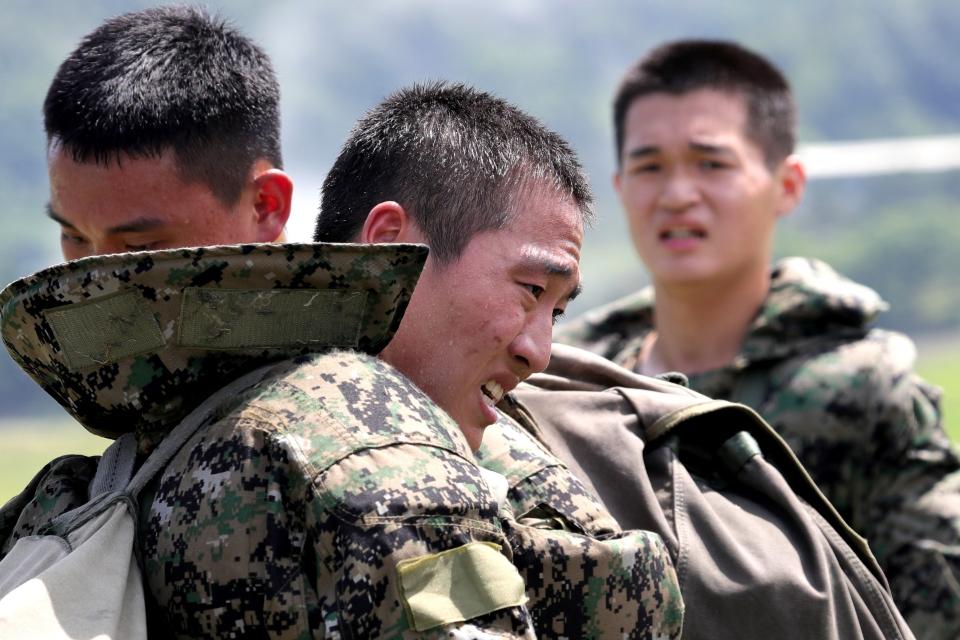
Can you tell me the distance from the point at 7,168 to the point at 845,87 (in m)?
15.7

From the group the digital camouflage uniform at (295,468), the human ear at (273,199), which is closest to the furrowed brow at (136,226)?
the human ear at (273,199)

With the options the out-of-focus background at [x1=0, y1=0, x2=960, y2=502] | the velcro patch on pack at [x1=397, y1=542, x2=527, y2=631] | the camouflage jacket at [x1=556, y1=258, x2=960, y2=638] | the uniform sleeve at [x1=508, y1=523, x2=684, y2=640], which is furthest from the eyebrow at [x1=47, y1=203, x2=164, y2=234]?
the out-of-focus background at [x1=0, y1=0, x2=960, y2=502]

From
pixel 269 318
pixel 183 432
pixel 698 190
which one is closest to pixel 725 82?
pixel 698 190

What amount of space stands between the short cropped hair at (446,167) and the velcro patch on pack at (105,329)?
0.55 metres

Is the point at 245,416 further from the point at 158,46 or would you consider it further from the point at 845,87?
the point at 845,87

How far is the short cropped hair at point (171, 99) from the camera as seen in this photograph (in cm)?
290

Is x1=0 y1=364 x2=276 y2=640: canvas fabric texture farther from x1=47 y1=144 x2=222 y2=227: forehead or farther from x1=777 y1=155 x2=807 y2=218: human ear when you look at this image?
x1=777 y1=155 x2=807 y2=218: human ear

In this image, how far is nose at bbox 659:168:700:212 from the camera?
18.6 feet

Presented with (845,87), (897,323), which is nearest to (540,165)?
(897,323)

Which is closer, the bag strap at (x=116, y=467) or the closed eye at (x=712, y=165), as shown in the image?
the bag strap at (x=116, y=467)

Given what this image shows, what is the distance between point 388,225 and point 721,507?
856 mm

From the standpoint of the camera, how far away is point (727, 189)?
5.73 metres

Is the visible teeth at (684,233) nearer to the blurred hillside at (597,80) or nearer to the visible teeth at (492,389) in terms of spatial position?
the visible teeth at (492,389)

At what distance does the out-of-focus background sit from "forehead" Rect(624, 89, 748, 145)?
10424 millimetres
